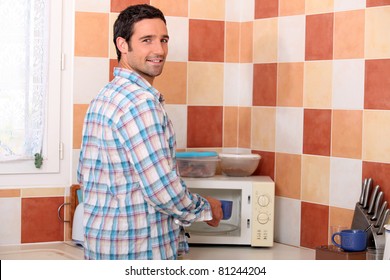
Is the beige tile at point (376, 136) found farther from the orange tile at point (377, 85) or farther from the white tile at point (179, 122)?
the white tile at point (179, 122)

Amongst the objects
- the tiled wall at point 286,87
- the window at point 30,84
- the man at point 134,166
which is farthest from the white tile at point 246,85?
the man at point 134,166

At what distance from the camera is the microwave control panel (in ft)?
9.28

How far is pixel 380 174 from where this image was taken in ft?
8.64

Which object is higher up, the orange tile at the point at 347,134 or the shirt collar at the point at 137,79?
the shirt collar at the point at 137,79

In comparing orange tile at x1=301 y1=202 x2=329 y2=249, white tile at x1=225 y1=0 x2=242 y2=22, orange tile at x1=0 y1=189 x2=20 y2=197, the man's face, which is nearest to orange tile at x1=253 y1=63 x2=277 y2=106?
white tile at x1=225 y1=0 x2=242 y2=22

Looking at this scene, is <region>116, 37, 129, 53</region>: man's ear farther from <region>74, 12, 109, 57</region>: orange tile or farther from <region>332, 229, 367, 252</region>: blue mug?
<region>332, 229, 367, 252</region>: blue mug

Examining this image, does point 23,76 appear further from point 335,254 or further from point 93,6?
point 335,254

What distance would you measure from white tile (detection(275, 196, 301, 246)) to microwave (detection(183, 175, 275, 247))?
0.50 ft

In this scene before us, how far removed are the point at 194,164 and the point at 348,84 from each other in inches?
25.7

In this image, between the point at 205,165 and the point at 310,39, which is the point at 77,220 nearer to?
the point at 205,165

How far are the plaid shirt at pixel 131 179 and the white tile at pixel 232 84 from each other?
98cm

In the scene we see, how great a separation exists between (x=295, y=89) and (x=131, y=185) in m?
1.06

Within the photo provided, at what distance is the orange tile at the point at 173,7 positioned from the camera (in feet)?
9.95
